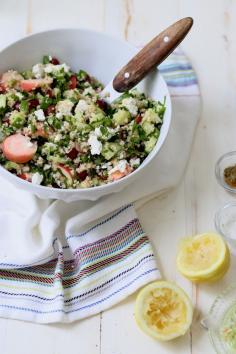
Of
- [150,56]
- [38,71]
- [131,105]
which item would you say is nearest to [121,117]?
[131,105]

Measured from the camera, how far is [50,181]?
168 centimetres

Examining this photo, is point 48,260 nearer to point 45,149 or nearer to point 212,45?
point 45,149

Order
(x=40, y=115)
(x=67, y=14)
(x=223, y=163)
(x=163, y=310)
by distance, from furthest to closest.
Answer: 1. (x=67, y=14)
2. (x=223, y=163)
3. (x=40, y=115)
4. (x=163, y=310)

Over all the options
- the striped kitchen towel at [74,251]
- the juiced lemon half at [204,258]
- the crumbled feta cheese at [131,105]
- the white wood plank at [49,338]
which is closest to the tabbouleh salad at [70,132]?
the crumbled feta cheese at [131,105]

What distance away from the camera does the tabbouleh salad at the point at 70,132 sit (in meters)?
1.68

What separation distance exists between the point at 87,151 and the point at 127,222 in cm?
21

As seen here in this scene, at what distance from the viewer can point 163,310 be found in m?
1.62

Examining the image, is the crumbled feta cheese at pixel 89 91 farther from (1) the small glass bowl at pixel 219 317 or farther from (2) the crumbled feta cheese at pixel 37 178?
(1) the small glass bowl at pixel 219 317

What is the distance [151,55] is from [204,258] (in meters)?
0.51

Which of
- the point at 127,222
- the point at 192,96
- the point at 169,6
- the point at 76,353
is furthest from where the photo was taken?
the point at 169,6

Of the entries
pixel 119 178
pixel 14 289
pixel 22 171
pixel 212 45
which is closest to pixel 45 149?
pixel 22 171

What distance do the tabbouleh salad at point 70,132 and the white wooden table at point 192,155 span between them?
0.18 meters

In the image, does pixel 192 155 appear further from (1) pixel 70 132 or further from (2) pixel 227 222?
(1) pixel 70 132

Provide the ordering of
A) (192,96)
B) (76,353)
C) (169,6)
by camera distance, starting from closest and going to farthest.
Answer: (76,353)
(192,96)
(169,6)
